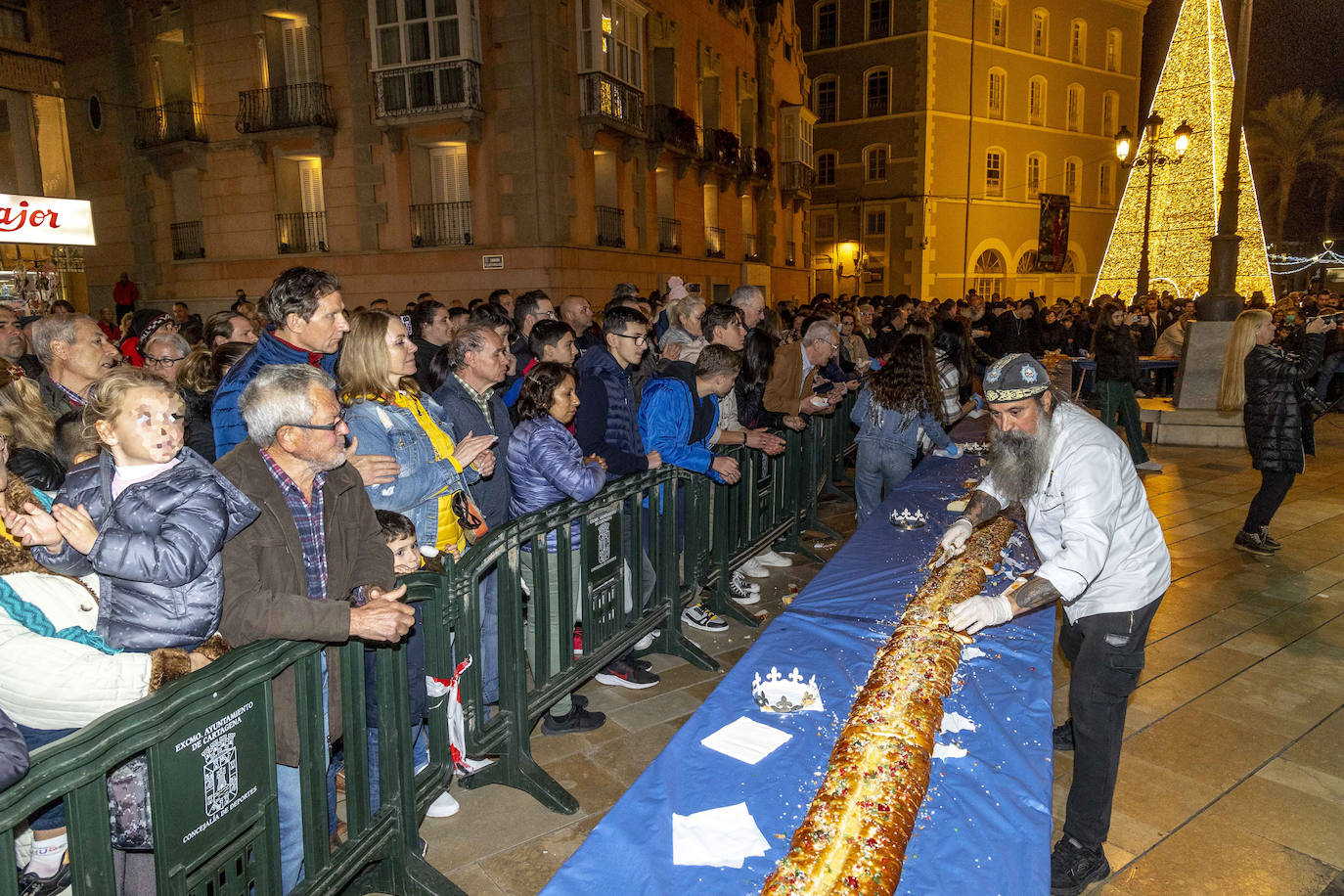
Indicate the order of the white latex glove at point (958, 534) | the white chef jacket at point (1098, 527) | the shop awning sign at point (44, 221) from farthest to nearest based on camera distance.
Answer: the shop awning sign at point (44, 221) → the white latex glove at point (958, 534) → the white chef jacket at point (1098, 527)

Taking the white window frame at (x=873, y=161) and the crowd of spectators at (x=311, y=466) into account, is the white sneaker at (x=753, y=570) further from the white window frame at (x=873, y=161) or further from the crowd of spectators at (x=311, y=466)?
the white window frame at (x=873, y=161)

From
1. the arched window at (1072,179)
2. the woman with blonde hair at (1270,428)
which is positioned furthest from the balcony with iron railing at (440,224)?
the arched window at (1072,179)

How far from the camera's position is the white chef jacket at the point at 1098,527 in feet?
9.43

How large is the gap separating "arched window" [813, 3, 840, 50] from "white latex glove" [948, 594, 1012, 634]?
38.0 metres

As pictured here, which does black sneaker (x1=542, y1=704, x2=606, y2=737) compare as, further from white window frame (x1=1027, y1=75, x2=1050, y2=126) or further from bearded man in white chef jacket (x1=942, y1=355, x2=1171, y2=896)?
white window frame (x1=1027, y1=75, x2=1050, y2=126)

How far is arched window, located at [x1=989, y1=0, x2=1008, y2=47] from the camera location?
3428 cm

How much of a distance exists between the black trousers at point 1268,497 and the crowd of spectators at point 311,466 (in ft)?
9.01

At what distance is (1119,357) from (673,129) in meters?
13.0

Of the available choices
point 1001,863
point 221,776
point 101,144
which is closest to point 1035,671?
point 1001,863

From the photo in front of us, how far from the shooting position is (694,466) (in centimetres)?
493

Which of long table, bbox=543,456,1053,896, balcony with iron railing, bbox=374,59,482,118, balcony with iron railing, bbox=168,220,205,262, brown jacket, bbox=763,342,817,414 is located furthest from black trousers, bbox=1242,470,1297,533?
balcony with iron railing, bbox=168,220,205,262

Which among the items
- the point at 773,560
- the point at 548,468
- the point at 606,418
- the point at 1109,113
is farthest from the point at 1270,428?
the point at 1109,113

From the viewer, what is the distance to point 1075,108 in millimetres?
37938

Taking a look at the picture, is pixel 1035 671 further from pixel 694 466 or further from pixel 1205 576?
pixel 1205 576
